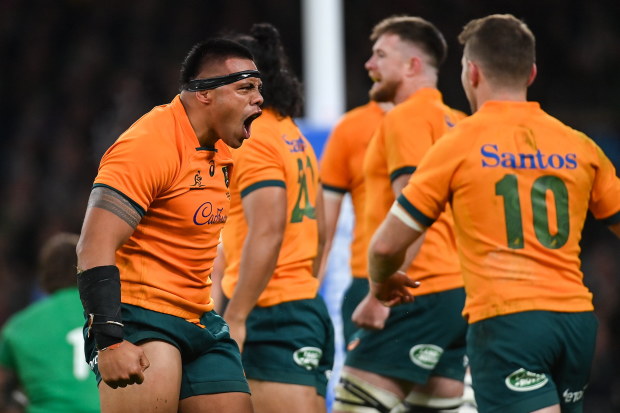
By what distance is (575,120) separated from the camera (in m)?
11.6

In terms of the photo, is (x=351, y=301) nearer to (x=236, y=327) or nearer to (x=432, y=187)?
(x=236, y=327)

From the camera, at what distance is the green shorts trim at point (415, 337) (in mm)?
4922

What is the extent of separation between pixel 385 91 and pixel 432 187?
1.44 m

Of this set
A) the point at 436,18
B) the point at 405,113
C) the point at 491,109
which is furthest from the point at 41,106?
the point at 491,109

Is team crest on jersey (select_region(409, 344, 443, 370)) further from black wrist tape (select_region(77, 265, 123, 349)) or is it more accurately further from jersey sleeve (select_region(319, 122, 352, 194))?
black wrist tape (select_region(77, 265, 123, 349))

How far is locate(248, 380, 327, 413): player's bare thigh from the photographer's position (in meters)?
4.41

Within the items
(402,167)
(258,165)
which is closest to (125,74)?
(402,167)

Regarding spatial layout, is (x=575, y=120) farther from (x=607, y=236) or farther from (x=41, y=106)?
(x=41, y=106)

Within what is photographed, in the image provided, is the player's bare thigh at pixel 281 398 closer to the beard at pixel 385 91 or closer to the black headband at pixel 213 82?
the black headband at pixel 213 82

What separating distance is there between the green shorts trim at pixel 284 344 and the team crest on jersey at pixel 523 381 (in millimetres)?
1003

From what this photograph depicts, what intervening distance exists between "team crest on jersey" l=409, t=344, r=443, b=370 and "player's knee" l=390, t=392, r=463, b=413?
27 cm

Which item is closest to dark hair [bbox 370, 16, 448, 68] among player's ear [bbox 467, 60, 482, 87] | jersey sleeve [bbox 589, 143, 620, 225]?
player's ear [bbox 467, 60, 482, 87]

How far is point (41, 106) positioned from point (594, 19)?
650 centimetres

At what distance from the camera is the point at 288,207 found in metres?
4.57
